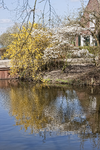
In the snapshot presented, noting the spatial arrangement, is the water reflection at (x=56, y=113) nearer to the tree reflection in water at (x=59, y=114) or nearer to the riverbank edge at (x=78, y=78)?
the tree reflection in water at (x=59, y=114)

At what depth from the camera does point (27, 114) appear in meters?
8.80

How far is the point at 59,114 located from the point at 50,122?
44.2 inches

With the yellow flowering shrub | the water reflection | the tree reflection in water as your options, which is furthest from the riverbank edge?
the water reflection

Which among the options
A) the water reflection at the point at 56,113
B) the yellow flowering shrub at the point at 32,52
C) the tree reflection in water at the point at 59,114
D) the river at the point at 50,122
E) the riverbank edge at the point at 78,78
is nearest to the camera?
the river at the point at 50,122

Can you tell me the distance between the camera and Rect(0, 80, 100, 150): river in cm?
600

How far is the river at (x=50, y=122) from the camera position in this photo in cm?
600

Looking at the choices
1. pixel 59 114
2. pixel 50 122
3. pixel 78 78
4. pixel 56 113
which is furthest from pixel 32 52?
pixel 50 122

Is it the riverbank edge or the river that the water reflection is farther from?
the riverbank edge

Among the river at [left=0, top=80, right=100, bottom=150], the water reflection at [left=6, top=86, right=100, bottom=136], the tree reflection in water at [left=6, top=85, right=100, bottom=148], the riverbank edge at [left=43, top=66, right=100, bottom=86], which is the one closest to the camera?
the river at [left=0, top=80, right=100, bottom=150]

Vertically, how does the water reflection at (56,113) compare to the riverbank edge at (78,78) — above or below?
below

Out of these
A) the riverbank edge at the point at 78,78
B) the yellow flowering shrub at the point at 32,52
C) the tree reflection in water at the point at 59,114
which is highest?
the yellow flowering shrub at the point at 32,52

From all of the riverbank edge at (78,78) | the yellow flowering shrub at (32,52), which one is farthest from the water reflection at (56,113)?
the yellow flowering shrub at (32,52)

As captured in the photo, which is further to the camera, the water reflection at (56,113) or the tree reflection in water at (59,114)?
the water reflection at (56,113)

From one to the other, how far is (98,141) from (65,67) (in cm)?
1337
